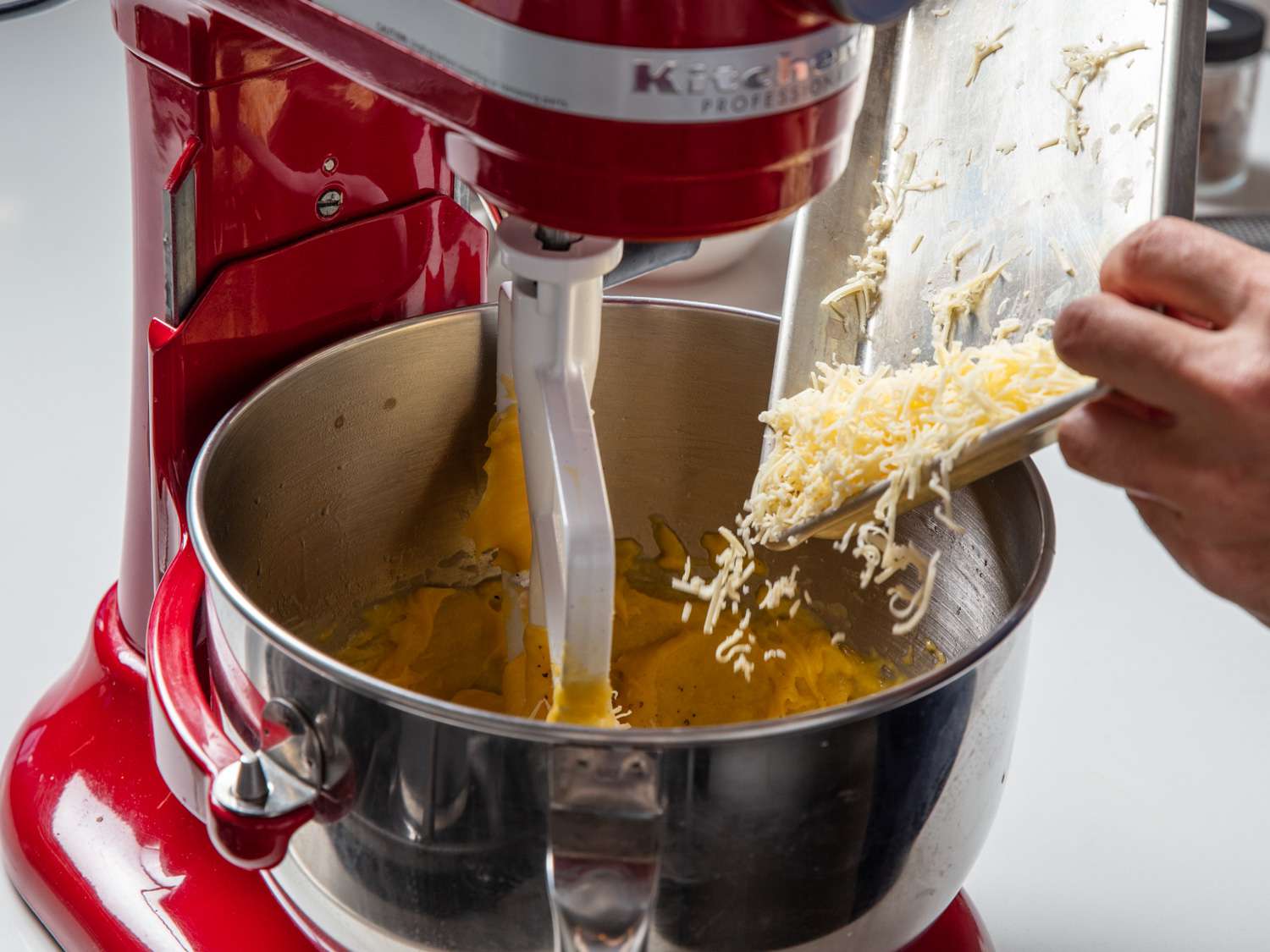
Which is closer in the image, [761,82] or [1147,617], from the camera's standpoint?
[761,82]

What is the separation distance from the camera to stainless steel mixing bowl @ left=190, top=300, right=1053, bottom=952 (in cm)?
55

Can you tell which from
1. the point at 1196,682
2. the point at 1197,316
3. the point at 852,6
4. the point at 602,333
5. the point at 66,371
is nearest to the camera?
the point at 852,6

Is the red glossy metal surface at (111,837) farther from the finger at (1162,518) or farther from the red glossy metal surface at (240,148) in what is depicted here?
the finger at (1162,518)

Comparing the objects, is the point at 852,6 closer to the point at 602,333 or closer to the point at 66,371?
the point at 602,333

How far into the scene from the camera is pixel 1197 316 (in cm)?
58

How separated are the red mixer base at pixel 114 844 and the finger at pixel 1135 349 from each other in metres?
0.32

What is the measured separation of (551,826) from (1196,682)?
1.75 ft

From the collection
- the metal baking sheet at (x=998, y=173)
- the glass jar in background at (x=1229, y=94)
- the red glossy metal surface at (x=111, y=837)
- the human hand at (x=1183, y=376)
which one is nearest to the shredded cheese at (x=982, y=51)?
the metal baking sheet at (x=998, y=173)

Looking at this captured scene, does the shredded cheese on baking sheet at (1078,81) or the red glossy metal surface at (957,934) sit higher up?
the shredded cheese on baking sheet at (1078,81)

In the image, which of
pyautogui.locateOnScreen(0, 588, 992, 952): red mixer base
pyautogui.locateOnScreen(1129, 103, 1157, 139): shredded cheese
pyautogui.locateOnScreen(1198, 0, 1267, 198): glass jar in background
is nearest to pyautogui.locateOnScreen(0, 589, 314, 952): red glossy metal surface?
pyautogui.locateOnScreen(0, 588, 992, 952): red mixer base

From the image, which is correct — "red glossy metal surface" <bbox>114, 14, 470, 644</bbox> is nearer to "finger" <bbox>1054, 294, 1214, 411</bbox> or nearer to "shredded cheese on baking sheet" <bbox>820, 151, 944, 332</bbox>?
"shredded cheese on baking sheet" <bbox>820, 151, 944, 332</bbox>

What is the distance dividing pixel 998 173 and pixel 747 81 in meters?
0.25

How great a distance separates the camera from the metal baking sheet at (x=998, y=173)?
0.61 metres

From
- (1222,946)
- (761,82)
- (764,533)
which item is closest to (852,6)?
(761,82)
